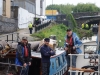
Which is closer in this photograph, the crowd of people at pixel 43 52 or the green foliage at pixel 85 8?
the crowd of people at pixel 43 52

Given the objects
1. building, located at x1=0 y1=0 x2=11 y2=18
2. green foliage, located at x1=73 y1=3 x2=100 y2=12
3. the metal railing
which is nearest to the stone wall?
building, located at x1=0 y1=0 x2=11 y2=18

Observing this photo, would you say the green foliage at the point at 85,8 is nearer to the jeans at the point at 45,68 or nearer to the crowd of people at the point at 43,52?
the crowd of people at the point at 43,52

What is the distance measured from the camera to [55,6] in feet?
409

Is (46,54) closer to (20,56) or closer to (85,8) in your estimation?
(20,56)

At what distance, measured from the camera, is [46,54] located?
1125 centimetres

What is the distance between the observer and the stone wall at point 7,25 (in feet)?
98.1

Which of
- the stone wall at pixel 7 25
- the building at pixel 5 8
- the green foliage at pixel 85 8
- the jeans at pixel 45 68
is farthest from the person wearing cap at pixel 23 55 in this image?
the green foliage at pixel 85 8

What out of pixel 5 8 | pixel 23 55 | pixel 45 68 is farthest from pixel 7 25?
pixel 23 55

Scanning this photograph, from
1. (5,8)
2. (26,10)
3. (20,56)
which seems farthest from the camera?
(26,10)

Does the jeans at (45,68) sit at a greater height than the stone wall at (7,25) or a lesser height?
lesser

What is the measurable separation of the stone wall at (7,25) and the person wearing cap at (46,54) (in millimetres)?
18334

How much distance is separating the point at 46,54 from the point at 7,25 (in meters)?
20.7

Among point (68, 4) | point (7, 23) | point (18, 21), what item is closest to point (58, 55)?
point (7, 23)

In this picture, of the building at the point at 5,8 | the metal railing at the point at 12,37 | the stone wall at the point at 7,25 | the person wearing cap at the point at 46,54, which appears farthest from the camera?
the building at the point at 5,8
